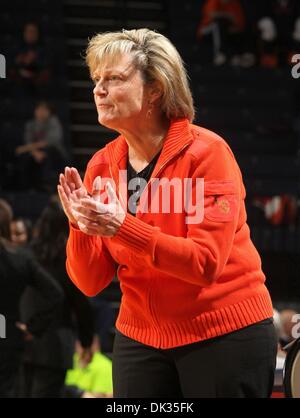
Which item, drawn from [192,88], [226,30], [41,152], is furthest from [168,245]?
[226,30]

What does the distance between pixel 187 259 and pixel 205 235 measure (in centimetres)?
9

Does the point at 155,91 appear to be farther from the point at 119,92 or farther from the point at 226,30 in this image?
the point at 226,30

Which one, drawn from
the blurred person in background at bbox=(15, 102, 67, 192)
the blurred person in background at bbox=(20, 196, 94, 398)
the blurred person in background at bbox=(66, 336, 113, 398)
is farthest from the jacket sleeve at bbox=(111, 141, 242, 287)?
the blurred person in background at bbox=(15, 102, 67, 192)

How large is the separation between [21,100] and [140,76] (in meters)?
6.96

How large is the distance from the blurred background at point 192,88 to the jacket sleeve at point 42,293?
3.42 m

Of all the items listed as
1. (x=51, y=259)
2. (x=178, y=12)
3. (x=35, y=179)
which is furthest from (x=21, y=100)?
(x=51, y=259)

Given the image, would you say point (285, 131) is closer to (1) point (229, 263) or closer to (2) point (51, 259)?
(2) point (51, 259)

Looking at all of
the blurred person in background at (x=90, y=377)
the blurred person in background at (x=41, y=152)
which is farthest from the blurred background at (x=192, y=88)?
the blurred person in background at (x=90, y=377)

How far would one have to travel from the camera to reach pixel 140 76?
221 cm

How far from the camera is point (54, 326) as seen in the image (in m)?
4.51

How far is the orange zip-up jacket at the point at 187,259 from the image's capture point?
203 centimetres

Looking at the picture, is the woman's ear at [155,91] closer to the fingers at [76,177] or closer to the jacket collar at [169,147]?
the jacket collar at [169,147]

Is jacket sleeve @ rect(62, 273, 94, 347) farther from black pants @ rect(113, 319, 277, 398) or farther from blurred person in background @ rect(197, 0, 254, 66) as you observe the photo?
blurred person in background @ rect(197, 0, 254, 66)

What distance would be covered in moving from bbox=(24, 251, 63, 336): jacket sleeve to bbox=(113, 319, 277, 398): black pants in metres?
2.12
